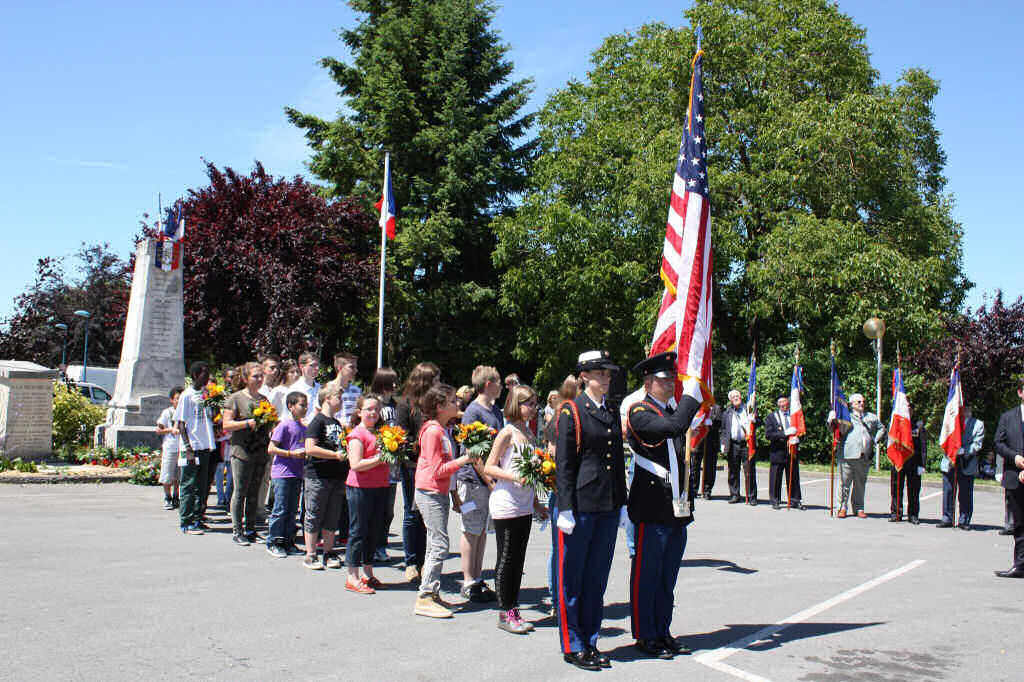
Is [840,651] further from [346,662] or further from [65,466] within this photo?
[65,466]

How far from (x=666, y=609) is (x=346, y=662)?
2.23 m

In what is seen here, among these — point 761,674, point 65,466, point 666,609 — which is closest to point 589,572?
point 666,609

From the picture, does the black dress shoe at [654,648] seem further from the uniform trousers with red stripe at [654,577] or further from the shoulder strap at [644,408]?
the shoulder strap at [644,408]

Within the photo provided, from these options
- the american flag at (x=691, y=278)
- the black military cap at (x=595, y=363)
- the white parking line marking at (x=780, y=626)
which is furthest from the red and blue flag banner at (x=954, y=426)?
the black military cap at (x=595, y=363)

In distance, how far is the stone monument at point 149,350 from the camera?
1769 centimetres

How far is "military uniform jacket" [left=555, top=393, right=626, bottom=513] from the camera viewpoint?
18.1 feet

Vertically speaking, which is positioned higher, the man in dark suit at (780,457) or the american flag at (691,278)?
the american flag at (691,278)

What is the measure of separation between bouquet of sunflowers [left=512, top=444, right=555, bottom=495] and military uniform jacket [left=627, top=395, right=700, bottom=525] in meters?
0.69

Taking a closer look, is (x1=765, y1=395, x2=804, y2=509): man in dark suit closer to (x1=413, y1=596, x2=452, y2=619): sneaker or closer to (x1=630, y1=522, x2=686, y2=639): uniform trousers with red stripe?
(x1=630, y1=522, x2=686, y2=639): uniform trousers with red stripe

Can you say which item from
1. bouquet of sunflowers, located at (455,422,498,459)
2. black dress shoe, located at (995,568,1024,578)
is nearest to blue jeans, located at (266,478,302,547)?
bouquet of sunflowers, located at (455,422,498,459)

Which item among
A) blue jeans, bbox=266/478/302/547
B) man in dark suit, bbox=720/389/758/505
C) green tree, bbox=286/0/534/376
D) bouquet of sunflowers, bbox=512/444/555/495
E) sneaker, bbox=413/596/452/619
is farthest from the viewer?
green tree, bbox=286/0/534/376

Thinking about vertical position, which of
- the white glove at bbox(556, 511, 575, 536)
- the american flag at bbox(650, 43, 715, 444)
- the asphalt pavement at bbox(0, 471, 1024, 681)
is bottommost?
the asphalt pavement at bbox(0, 471, 1024, 681)

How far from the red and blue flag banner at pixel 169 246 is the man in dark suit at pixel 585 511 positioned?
15.3 m

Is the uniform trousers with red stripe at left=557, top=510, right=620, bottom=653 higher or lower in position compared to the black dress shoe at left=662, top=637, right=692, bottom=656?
higher
